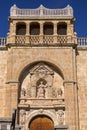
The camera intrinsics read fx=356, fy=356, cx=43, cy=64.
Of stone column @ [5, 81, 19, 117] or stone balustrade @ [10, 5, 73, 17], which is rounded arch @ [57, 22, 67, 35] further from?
stone column @ [5, 81, 19, 117]

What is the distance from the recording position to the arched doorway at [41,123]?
1961 cm

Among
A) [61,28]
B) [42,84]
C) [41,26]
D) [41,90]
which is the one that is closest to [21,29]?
[41,26]

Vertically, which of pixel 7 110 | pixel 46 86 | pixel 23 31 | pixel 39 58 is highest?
pixel 23 31

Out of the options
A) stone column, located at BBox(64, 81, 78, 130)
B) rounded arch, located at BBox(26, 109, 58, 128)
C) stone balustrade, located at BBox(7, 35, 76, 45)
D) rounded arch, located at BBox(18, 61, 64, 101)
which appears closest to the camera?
stone column, located at BBox(64, 81, 78, 130)

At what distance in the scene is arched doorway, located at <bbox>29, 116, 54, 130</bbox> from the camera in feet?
64.3

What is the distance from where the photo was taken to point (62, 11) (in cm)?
2153

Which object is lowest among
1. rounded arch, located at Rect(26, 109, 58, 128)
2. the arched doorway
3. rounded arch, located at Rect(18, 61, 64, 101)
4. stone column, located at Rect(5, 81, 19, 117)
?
the arched doorway

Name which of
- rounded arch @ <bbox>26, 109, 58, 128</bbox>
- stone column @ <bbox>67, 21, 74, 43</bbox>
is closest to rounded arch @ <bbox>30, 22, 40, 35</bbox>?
stone column @ <bbox>67, 21, 74, 43</bbox>

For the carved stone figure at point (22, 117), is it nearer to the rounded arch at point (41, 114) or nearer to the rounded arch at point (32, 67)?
the rounded arch at point (41, 114)

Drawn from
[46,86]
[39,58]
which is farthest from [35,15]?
[46,86]

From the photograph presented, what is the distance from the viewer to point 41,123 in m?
19.8

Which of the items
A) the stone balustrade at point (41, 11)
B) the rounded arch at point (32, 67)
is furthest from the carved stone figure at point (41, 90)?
the stone balustrade at point (41, 11)

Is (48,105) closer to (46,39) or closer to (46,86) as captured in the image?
(46,86)

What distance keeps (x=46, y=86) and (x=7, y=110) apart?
8.65 ft
